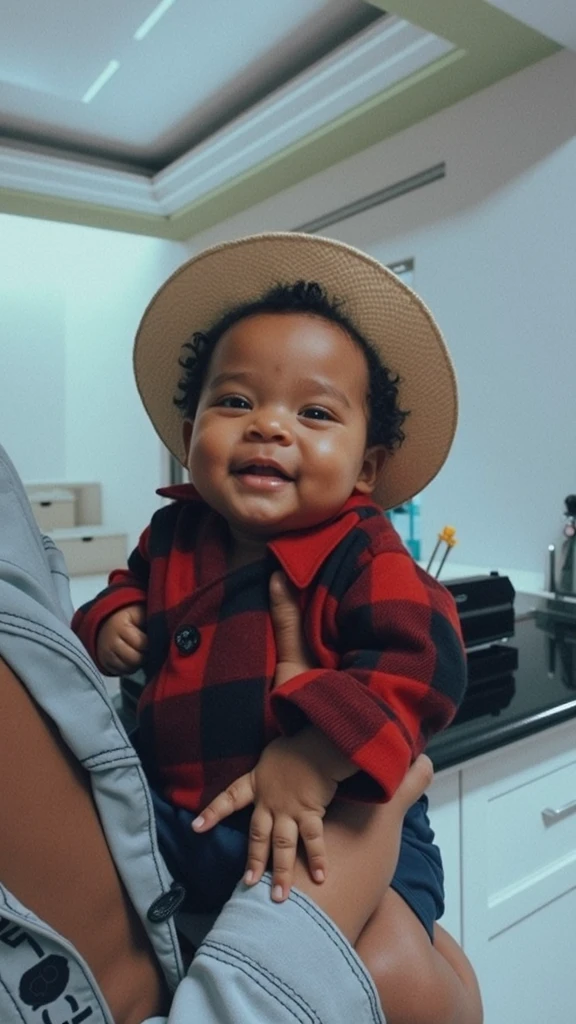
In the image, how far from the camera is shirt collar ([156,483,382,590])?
0.68m

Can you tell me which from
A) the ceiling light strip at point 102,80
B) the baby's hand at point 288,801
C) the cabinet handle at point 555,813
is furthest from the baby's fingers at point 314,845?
the ceiling light strip at point 102,80

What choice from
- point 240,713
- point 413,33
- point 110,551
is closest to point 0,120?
point 413,33

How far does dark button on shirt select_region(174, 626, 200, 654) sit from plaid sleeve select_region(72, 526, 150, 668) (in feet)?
0.40

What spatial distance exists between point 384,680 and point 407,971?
238mm

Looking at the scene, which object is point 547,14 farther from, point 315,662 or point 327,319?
point 315,662

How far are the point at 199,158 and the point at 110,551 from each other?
191cm

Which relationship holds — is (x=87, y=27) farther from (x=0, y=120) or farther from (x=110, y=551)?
(x=110, y=551)

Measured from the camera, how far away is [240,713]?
0.65m

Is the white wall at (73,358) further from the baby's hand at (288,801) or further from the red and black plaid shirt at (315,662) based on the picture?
the baby's hand at (288,801)

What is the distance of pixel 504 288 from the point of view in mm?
1930

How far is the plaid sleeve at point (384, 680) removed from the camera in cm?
57

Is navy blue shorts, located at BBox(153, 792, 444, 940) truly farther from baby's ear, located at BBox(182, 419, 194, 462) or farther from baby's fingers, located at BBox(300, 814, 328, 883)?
baby's ear, located at BBox(182, 419, 194, 462)

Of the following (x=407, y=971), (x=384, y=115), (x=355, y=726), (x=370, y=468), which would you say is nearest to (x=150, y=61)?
(x=384, y=115)

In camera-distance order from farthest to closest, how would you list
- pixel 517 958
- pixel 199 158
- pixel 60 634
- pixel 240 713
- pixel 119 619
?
1. pixel 199 158
2. pixel 517 958
3. pixel 119 619
4. pixel 240 713
5. pixel 60 634
